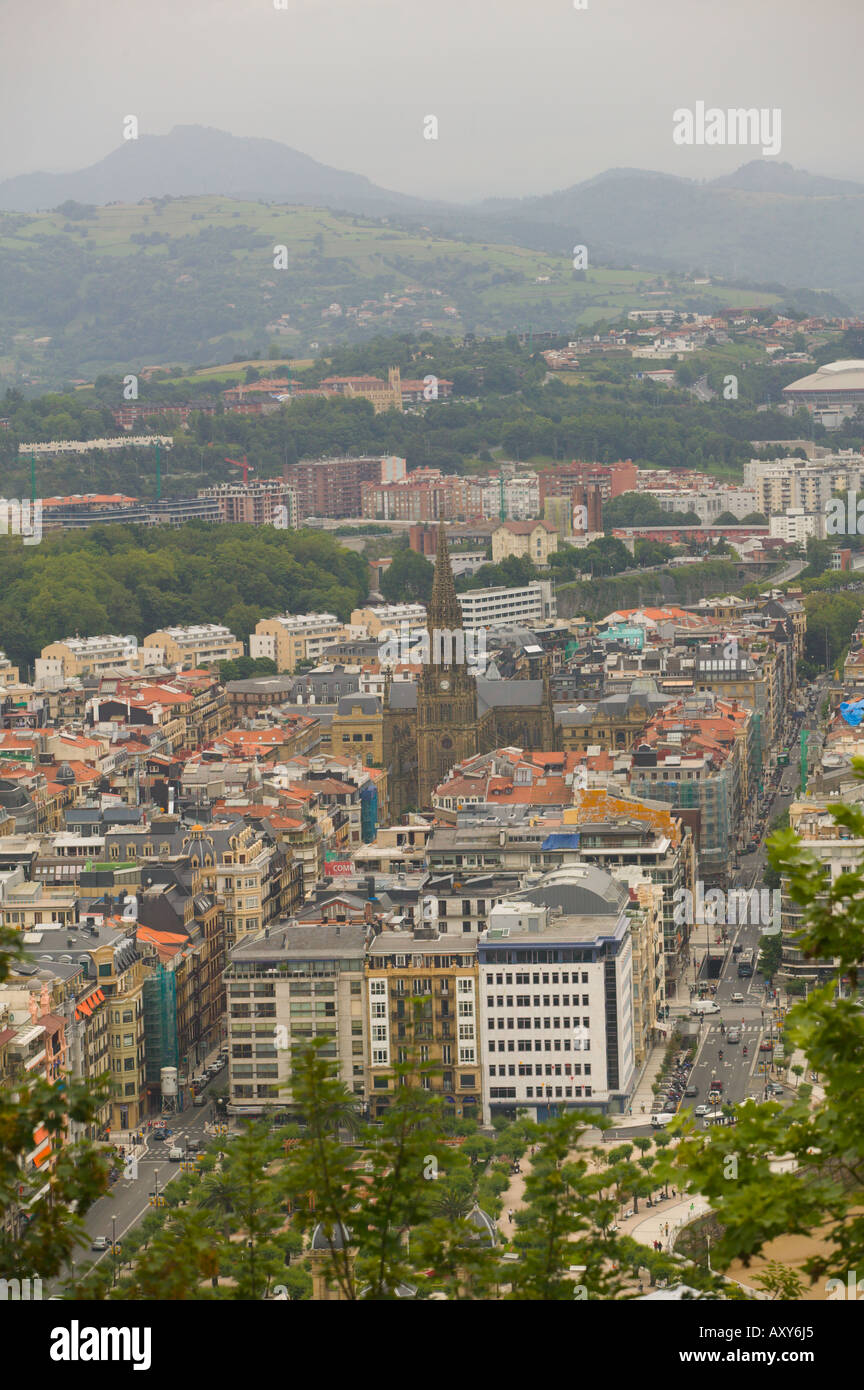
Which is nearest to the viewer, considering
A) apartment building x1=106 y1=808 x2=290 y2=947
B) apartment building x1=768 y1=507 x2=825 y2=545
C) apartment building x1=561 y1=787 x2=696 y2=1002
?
apartment building x1=561 y1=787 x2=696 y2=1002

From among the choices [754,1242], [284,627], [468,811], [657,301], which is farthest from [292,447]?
[754,1242]

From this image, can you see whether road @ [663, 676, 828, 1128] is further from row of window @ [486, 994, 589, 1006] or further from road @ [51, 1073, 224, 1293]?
road @ [51, 1073, 224, 1293]

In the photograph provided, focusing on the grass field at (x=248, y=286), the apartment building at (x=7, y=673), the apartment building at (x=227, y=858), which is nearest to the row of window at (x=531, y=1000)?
the apartment building at (x=227, y=858)

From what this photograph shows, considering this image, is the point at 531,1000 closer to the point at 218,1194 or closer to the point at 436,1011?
the point at 436,1011

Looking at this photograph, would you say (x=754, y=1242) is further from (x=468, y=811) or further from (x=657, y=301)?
(x=657, y=301)

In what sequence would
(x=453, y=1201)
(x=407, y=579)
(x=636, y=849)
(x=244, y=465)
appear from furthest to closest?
(x=244, y=465) < (x=407, y=579) < (x=636, y=849) < (x=453, y=1201)

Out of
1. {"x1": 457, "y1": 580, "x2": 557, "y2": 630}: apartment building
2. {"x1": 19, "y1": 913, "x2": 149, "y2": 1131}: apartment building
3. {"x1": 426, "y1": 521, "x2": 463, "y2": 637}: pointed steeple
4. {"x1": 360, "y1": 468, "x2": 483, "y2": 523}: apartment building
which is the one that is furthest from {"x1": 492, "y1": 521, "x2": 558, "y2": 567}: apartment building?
{"x1": 19, "y1": 913, "x2": 149, "y2": 1131}: apartment building

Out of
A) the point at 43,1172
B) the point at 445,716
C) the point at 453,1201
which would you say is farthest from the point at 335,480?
the point at 43,1172
